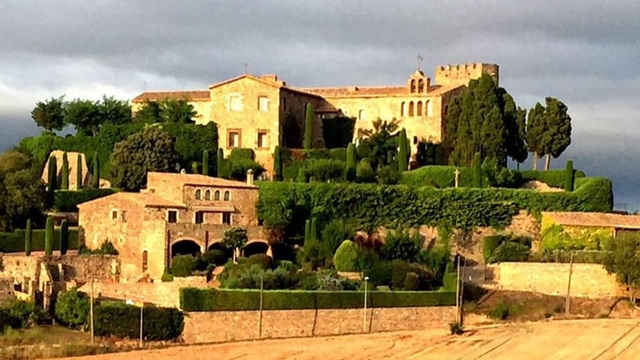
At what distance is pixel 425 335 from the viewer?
45906 mm

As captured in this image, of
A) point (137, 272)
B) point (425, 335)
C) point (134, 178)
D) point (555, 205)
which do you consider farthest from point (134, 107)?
point (425, 335)

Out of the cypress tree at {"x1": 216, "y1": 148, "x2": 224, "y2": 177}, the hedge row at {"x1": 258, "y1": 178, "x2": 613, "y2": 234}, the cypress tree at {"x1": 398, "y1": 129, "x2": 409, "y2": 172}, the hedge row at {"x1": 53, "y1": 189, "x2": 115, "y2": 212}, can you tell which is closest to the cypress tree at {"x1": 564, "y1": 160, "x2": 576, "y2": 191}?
the hedge row at {"x1": 258, "y1": 178, "x2": 613, "y2": 234}

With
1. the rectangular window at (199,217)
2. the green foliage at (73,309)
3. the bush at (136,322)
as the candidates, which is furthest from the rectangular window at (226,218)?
the bush at (136,322)

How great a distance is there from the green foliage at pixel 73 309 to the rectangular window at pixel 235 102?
69.0 ft

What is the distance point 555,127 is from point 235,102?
648 inches

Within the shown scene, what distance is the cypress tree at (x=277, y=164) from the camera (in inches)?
2422

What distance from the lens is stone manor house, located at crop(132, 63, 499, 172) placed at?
64812 mm

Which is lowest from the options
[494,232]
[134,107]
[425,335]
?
[425,335]

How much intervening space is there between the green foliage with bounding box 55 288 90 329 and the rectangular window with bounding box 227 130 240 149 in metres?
20.2

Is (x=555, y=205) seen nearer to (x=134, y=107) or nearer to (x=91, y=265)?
(x=91, y=265)

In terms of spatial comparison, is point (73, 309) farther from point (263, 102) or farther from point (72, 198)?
point (263, 102)

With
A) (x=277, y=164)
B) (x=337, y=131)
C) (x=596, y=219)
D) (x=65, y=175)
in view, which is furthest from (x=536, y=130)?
(x=65, y=175)

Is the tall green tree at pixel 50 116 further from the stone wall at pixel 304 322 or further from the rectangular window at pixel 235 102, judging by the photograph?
the stone wall at pixel 304 322

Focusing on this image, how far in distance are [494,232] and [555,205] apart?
123 inches
